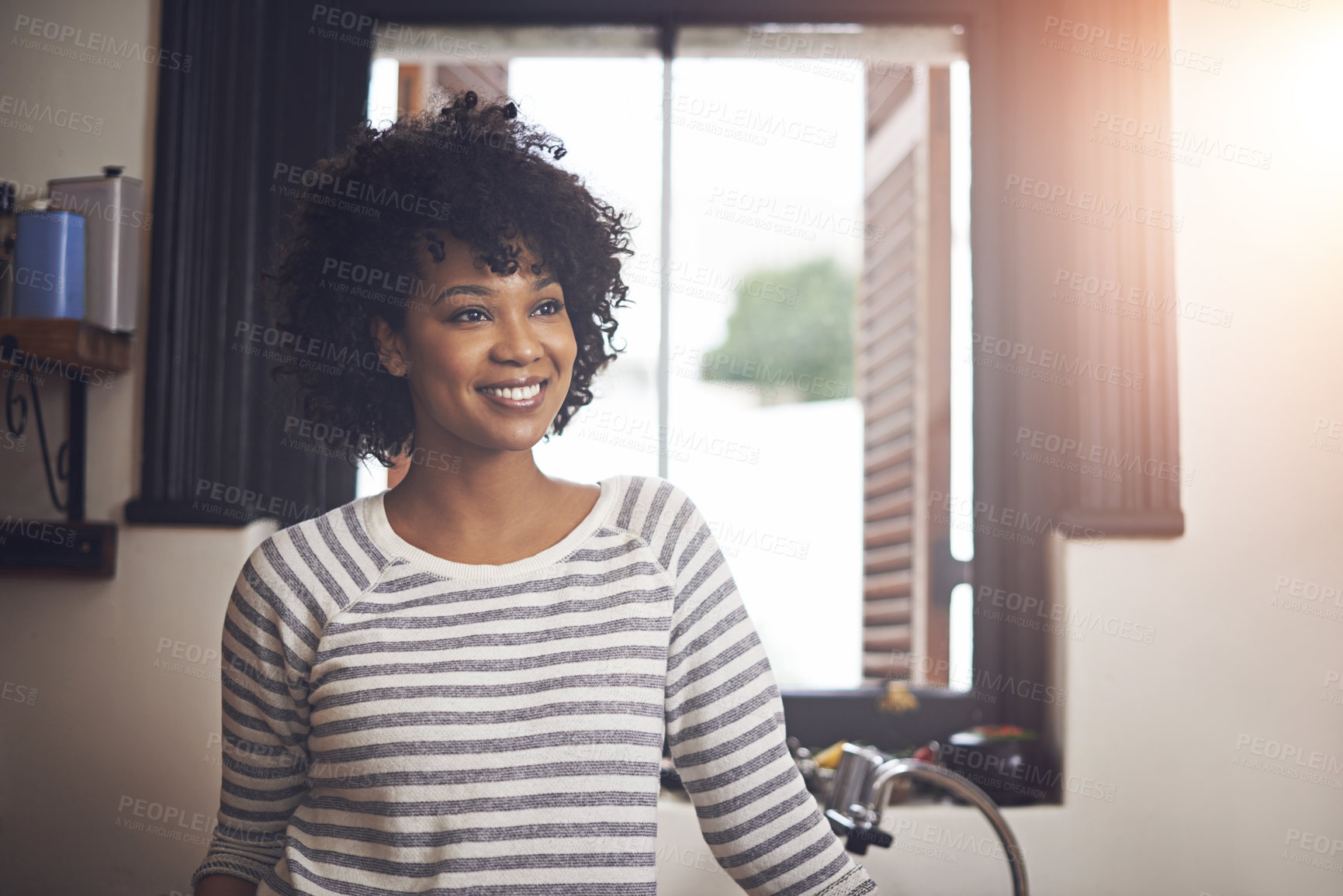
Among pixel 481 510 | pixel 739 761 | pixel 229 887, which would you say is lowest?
pixel 229 887

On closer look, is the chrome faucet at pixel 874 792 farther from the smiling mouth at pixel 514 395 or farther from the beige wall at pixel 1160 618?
the smiling mouth at pixel 514 395

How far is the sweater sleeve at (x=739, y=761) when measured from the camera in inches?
35.6

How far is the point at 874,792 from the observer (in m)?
1.28

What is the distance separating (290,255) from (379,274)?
0.16 m

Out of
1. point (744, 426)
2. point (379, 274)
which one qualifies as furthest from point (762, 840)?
point (744, 426)

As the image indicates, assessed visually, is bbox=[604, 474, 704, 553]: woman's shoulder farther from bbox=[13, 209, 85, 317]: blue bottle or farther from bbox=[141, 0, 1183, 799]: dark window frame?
bbox=[13, 209, 85, 317]: blue bottle

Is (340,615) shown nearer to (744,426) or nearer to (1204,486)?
(744,426)

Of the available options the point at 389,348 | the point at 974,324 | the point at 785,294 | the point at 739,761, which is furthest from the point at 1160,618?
the point at 389,348

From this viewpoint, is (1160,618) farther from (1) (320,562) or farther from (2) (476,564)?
(1) (320,562)

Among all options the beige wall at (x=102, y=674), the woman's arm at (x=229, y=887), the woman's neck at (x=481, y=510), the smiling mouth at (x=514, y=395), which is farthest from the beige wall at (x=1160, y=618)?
the smiling mouth at (x=514, y=395)

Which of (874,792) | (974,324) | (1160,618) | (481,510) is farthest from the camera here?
(974,324)

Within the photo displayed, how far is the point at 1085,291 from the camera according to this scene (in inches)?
67.4

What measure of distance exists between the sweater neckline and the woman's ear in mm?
141

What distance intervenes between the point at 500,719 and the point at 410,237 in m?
0.45
